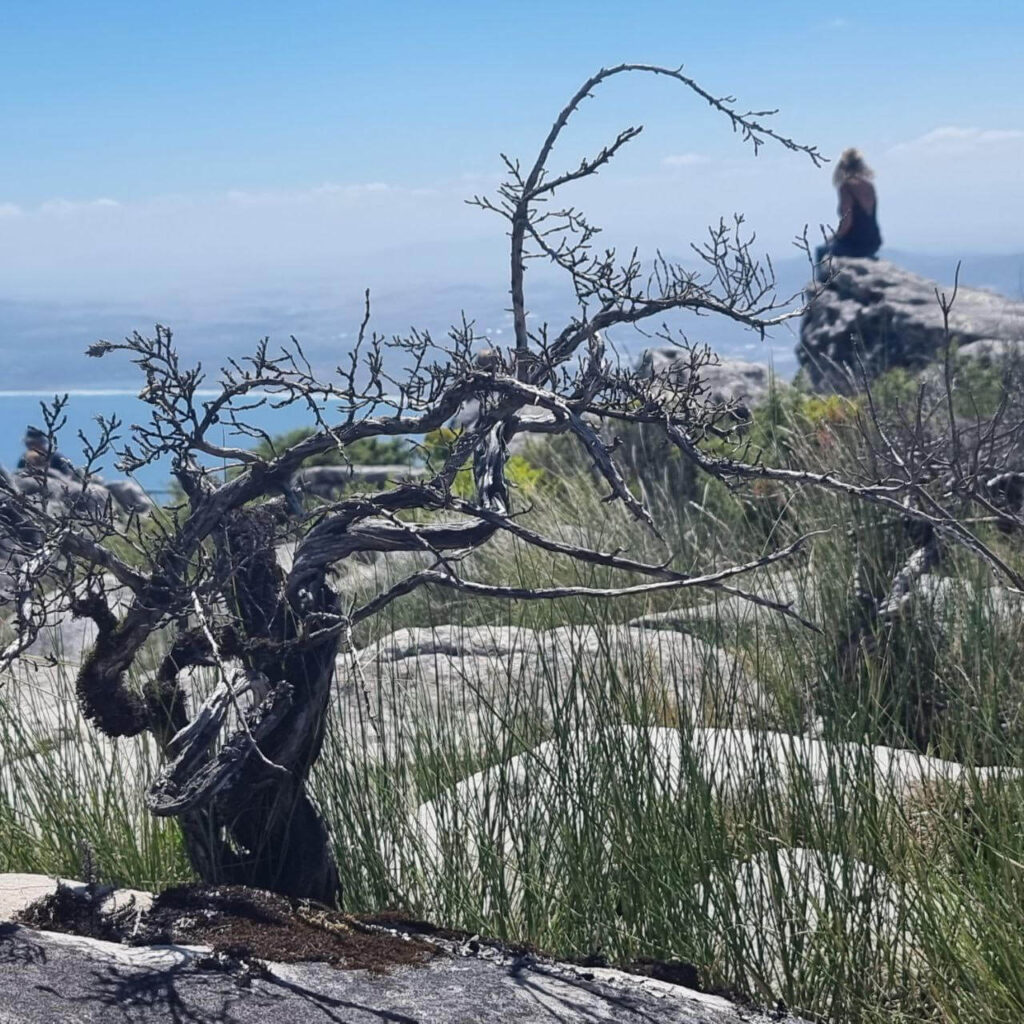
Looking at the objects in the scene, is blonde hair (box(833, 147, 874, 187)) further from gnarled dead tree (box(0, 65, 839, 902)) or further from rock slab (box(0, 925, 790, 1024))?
rock slab (box(0, 925, 790, 1024))

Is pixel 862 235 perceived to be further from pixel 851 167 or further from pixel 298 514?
pixel 298 514

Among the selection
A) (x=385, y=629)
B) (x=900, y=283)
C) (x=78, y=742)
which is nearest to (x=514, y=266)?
(x=78, y=742)

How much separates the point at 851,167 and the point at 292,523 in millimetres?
15856

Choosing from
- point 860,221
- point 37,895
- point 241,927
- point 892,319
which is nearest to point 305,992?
point 241,927

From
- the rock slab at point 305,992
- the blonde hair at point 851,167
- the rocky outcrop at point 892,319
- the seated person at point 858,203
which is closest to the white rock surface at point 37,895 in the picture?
the rock slab at point 305,992

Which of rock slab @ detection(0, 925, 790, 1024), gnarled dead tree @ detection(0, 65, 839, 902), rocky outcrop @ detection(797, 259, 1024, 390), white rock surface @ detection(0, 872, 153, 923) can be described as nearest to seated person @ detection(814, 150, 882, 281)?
rocky outcrop @ detection(797, 259, 1024, 390)

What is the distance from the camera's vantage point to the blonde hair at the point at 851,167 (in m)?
17.3

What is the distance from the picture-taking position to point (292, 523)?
9.68 ft

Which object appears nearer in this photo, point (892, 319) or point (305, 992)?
point (305, 992)

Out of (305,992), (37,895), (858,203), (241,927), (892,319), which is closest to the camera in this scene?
(305,992)

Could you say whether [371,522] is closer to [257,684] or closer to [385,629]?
[257,684]

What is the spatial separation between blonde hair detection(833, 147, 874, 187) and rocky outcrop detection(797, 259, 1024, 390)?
1268mm

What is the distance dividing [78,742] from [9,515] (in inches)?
48.2

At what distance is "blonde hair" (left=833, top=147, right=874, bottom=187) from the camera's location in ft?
56.7
